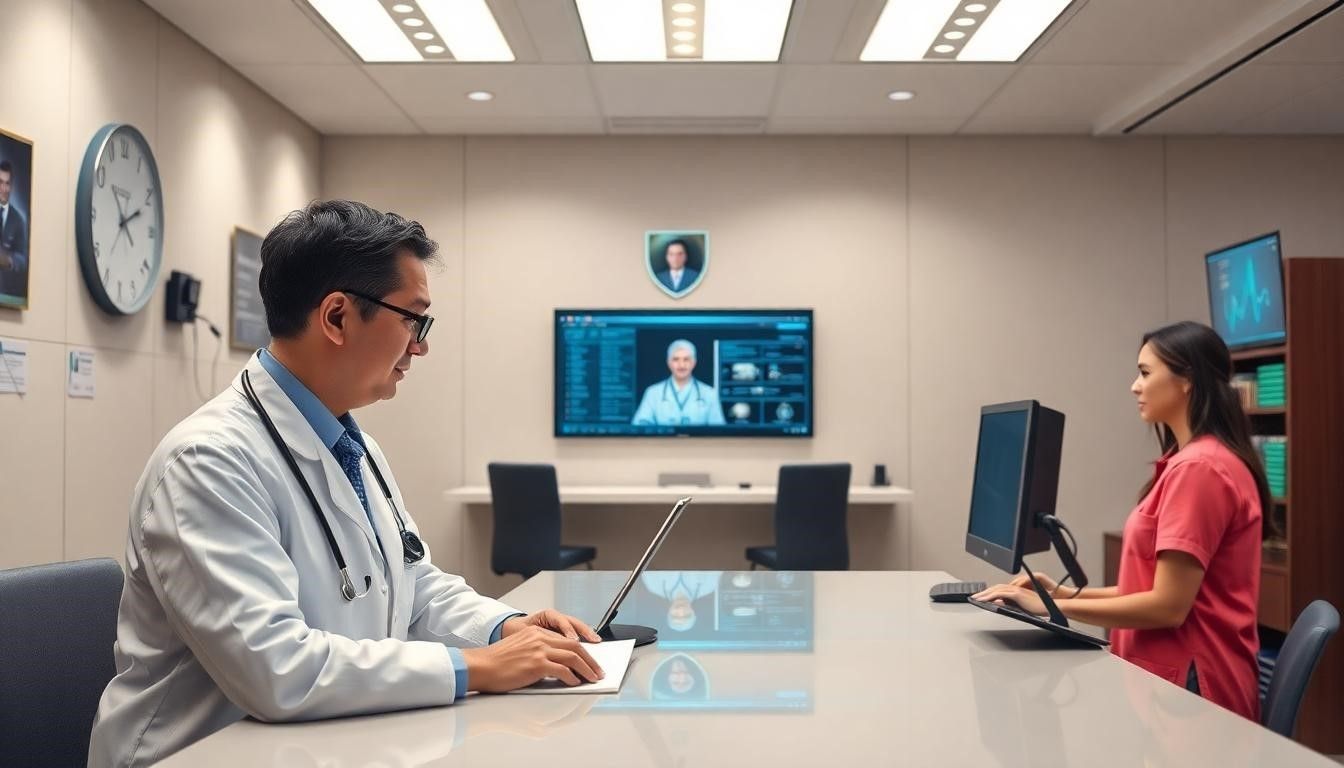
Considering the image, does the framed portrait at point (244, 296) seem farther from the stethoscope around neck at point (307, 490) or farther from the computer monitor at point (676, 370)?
the stethoscope around neck at point (307, 490)

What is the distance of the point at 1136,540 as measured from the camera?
2.35m

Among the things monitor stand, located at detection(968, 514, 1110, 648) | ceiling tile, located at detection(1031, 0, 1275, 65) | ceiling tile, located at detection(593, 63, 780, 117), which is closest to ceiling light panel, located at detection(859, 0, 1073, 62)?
ceiling tile, located at detection(1031, 0, 1275, 65)

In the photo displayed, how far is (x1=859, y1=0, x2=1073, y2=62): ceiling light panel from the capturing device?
412cm

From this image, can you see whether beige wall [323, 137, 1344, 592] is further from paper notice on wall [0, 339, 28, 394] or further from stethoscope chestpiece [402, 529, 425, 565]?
stethoscope chestpiece [402, 529, 425, 565]

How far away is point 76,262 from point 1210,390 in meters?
3.35

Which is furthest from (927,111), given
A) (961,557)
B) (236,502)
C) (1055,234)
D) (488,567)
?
(236,502)

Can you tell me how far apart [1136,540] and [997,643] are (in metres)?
0.64

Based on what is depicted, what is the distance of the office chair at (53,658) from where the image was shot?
1.55 metres

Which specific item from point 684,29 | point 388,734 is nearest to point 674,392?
point 684,29

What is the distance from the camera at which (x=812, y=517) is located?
16.5 feet

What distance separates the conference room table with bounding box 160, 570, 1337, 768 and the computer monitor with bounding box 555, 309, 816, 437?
3.84 m

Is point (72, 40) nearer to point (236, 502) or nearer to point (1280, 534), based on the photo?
point (236, 502)

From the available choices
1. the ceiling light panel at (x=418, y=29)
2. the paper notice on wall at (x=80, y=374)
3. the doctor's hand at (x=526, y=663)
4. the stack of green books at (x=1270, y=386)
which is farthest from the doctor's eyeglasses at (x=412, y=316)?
the stack of green books at (x=1270, y=386)

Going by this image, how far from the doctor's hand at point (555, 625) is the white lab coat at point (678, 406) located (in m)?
4.07
